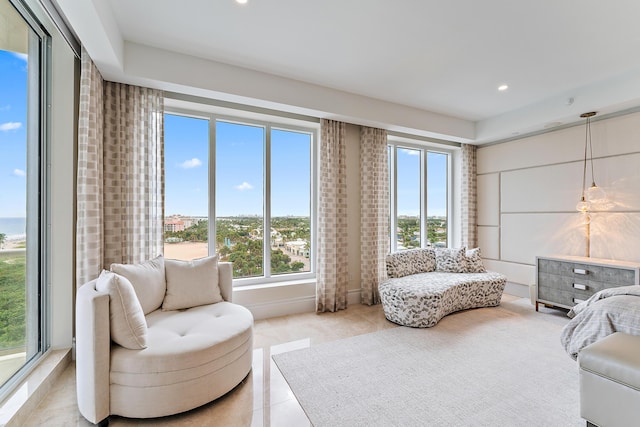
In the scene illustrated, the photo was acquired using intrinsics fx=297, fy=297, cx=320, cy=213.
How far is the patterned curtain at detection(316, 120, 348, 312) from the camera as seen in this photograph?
387 cm

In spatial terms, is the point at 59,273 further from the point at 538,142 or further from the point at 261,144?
the point at 538,142

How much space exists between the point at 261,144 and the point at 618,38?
3668 millimetres

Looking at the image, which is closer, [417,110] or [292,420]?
[292,420]

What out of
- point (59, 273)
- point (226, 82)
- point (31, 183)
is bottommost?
point (59, 273)

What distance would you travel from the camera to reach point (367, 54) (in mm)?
2893

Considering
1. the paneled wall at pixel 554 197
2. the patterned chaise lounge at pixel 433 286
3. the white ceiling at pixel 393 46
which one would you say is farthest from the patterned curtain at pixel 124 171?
the paneled wall at pixel 554 197

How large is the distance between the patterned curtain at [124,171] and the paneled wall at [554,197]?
502cm

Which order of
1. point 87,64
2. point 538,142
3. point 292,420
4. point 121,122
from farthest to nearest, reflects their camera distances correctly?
point 538,142 → point 121,122 → point 87,64 → point 292,420

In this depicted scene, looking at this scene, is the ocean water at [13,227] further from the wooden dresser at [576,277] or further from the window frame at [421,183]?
the wooden dresser at [576,277]

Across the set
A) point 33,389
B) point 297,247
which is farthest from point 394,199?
point 33,389

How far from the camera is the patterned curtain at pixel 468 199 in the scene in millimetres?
5191

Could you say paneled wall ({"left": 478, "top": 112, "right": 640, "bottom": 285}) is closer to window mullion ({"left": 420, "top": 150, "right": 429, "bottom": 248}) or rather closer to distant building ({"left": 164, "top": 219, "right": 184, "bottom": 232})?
window mullion ({"left": 420, "top": 150, "right": 429, "bottom": 248})

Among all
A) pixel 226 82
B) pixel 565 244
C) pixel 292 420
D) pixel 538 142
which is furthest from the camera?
pixel 538 142

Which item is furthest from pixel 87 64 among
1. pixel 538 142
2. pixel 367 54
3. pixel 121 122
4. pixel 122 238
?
pixel 538 142
